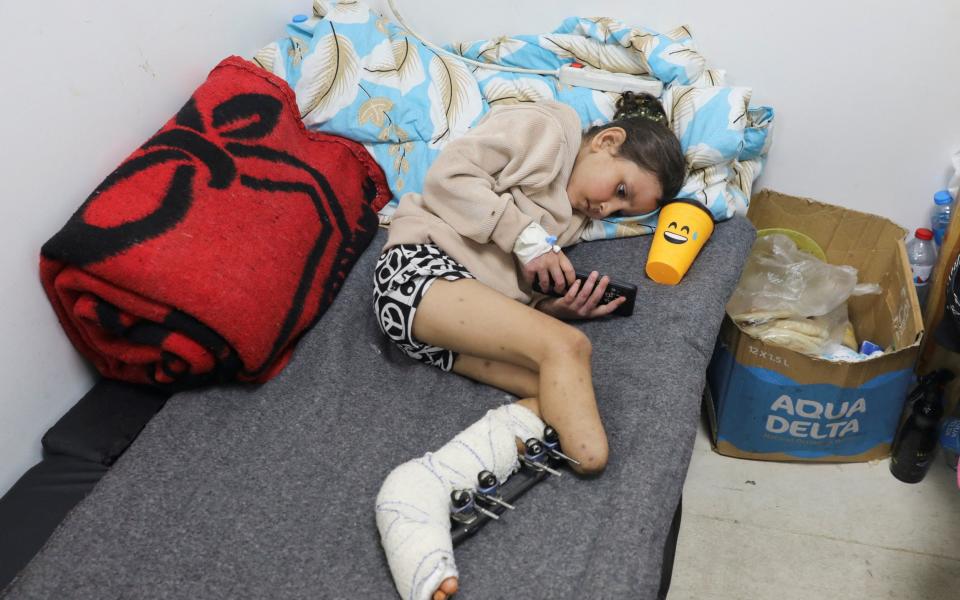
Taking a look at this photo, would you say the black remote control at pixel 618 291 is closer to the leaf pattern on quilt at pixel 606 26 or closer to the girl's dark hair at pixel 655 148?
the girl's dark hair at pixel 655 148

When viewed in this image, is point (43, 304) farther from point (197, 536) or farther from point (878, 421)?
point (878, 421)

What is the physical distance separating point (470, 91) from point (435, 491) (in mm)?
997

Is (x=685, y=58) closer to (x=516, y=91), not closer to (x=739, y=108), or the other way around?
(x=739, y=108)

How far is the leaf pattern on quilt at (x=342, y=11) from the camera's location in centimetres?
170

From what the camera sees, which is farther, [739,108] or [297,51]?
[297,51]

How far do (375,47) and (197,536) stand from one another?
1124mm

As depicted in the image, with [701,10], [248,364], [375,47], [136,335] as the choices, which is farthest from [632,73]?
[136,335]

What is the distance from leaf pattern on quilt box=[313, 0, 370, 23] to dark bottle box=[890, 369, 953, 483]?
1.48 metres

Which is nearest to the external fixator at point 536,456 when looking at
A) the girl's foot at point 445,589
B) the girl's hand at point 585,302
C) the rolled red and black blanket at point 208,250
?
the girl's foot at point 445,589

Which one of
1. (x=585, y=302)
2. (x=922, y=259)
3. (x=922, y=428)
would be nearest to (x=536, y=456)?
(x=585, y=302)

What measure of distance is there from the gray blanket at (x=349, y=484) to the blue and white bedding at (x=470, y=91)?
12.4 inches

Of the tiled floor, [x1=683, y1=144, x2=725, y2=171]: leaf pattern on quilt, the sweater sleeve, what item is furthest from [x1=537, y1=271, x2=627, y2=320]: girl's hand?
the tiled floor

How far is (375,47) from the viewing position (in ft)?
5.56

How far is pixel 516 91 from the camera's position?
1698mm
